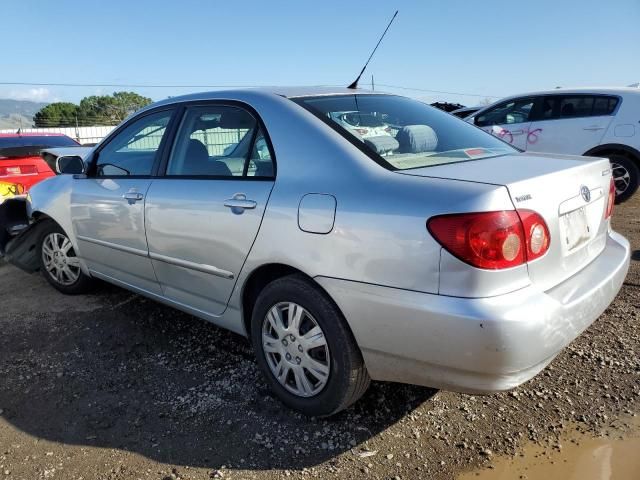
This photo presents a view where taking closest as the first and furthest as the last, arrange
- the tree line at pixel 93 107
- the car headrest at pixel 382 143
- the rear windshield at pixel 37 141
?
the car headrest at pixel 382 143, the rear windshield at pixel 37 141, the tree line at pixel 93 107

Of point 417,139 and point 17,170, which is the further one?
point 17,170

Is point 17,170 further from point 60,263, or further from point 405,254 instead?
point 405,254

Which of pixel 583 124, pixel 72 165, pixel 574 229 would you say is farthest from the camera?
pixel 583 124

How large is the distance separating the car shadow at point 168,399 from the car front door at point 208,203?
0.42m

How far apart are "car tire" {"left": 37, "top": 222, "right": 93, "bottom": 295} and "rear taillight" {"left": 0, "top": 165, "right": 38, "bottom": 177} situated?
5.95 feet

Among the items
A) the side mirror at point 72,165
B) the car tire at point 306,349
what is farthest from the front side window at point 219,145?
the side mirror at point 72,165

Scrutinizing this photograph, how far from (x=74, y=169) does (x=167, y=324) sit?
1409 mm

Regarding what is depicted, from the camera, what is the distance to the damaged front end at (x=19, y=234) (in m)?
4.74

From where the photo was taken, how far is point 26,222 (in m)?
5.28

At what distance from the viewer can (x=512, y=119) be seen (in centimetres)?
835

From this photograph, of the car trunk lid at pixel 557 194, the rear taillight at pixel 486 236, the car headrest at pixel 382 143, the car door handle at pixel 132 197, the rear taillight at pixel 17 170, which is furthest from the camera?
the rear taillight at pixel 17 170

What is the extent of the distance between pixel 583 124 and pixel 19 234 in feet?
24.1

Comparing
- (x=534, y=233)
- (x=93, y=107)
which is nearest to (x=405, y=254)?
(x=534, y=233)

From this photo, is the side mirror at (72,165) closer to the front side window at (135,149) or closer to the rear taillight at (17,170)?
the front side window at (135,149)
